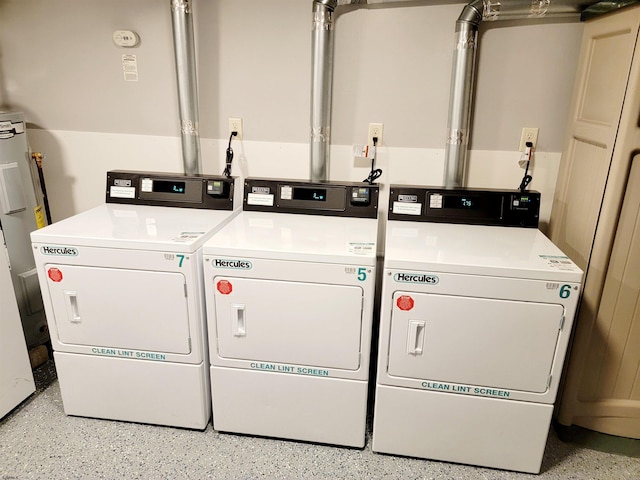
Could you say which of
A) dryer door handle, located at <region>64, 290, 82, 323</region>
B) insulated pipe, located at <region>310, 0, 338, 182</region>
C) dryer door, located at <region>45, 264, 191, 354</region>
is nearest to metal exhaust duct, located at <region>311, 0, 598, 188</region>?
insulated pipe, located at <region>310, 0, 338, 182</region>

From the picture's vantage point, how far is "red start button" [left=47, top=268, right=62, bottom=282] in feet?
6.12

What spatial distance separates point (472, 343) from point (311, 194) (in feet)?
3.39

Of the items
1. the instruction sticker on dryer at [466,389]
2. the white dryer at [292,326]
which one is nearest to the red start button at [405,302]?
the white dryer at [292,326]

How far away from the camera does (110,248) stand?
1794 mm

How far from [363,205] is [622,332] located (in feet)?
4.06

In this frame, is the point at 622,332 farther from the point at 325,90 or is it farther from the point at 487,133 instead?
the point at 325,90

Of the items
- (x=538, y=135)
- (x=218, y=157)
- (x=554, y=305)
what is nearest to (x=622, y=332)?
(x=554, y=305)

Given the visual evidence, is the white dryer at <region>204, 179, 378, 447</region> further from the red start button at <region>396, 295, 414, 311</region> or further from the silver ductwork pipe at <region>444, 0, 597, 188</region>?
the silver ductwork pipe at <region>444, 0, 597, 188</region>

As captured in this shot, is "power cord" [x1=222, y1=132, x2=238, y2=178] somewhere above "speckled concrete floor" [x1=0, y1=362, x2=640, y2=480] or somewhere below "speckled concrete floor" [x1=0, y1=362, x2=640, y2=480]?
above

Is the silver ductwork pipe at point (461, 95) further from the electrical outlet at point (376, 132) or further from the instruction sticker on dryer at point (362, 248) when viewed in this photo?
the instruction sticker on dryer at point (362, 248)

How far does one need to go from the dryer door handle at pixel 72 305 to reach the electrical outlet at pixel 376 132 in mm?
1555

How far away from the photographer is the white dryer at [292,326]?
1.71 meters

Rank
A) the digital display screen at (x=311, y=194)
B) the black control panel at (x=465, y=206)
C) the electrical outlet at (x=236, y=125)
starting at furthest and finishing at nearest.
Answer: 1. the electrical outlet at (x=236, y=125)
2. the digital display screen at (x=311, y=194)
3. the black control panel at (x=465, y=206)

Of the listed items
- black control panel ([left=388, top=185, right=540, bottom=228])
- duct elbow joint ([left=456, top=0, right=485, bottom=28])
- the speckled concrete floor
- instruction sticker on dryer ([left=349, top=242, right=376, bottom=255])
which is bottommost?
the speckled concrete floor
